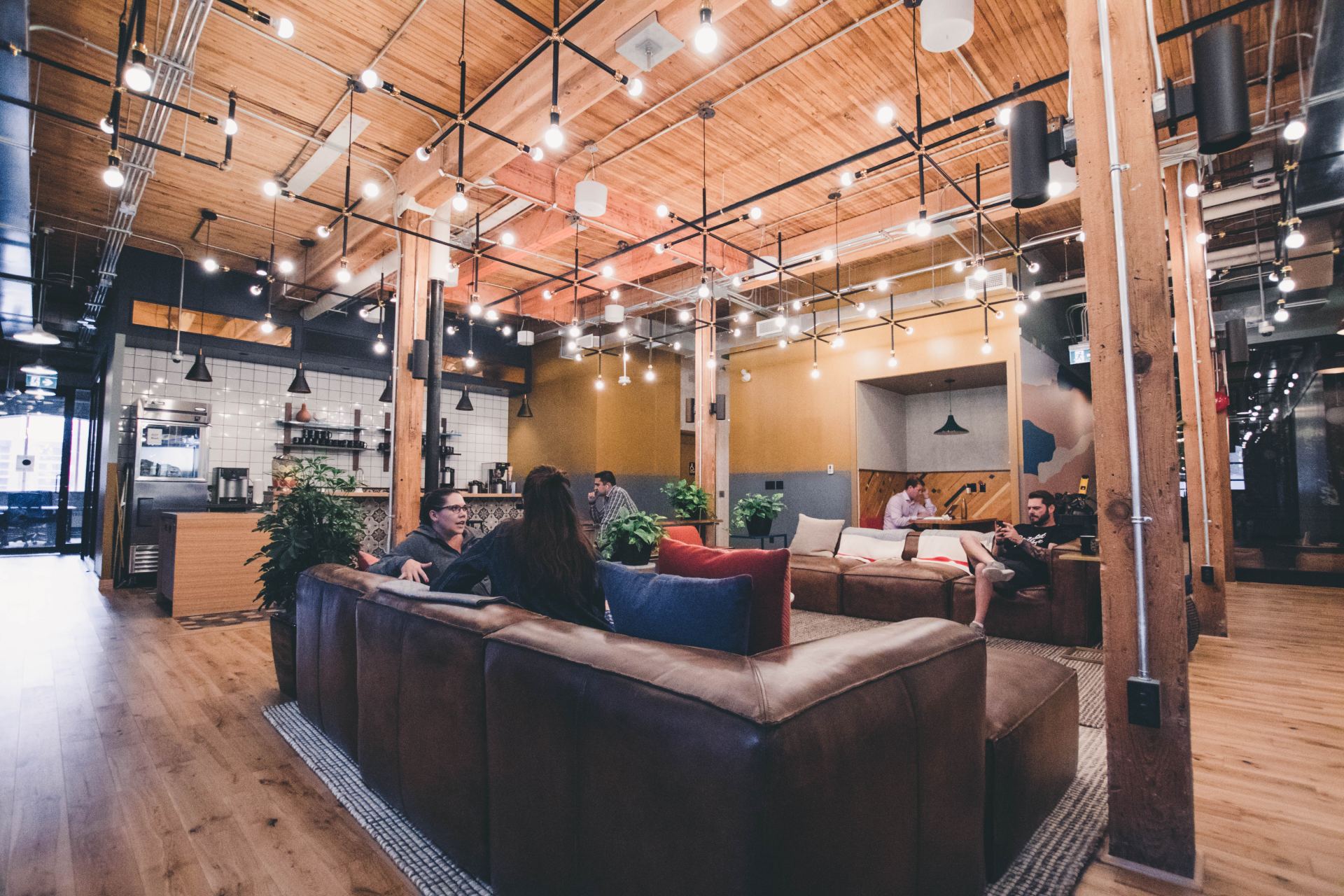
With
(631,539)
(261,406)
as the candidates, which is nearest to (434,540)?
(631,539)

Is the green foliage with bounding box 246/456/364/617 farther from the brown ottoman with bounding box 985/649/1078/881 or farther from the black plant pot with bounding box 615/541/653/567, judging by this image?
the brown ottoman with bounding box 985/649/1078/881

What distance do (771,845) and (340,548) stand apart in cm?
327

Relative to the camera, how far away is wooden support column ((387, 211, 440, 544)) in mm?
5789

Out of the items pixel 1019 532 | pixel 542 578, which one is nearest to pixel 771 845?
pixel 542 578

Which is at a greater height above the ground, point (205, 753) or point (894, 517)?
point (894, 517)

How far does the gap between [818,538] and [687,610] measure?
5634mm

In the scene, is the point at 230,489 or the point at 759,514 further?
the point at 230,489

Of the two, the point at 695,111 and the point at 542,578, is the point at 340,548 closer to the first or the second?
the point at 542,578

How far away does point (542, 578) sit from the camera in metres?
2.25

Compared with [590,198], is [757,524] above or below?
below

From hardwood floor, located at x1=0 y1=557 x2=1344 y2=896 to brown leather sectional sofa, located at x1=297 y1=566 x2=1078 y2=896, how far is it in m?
0.41

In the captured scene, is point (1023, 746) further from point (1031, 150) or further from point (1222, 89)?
point (1222, 89)

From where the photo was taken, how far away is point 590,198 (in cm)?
536

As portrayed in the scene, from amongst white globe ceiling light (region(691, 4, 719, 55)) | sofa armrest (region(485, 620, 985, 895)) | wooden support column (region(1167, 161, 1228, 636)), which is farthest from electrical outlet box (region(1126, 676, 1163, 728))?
wooden support column (region(1167, 161, 1228, 636))
